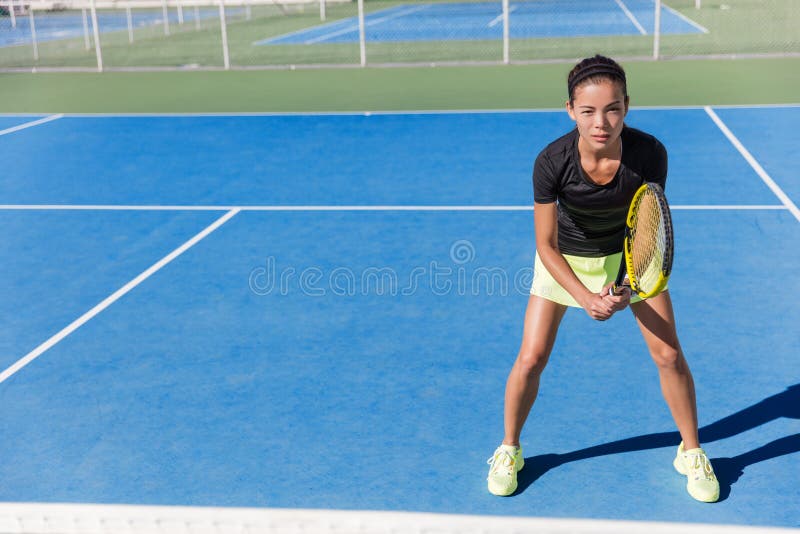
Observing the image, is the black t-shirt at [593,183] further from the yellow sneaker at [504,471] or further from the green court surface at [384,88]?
the green court surface at [384,88]

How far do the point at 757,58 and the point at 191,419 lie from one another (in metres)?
16.0

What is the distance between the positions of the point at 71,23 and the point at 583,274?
38.0 m

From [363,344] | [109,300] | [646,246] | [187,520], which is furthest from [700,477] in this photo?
[109,300]

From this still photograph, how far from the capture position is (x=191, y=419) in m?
4.92

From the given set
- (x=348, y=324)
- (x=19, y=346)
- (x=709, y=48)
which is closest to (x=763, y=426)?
(x=348, y=324)

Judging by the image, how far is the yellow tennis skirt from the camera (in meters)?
3.97

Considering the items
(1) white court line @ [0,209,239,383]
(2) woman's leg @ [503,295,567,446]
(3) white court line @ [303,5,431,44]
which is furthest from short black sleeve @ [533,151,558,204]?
(3) white court line @ [303,5,431,44]

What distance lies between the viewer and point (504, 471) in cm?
409

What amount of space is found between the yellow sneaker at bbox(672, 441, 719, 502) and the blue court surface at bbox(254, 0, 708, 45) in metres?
20.1

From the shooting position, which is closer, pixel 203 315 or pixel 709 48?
pixel 203 315

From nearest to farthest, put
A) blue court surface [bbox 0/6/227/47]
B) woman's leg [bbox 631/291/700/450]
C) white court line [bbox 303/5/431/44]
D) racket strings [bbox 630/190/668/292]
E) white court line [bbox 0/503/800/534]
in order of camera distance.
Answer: white court line [bbox 0/503/800/534]
racket strings [bbox 630/190/668/292]
woman's leg [bbox 631/291/700/450]
white court line [bbox 303/5/431/44]
blue court surface [bbox 0/6/227/47]

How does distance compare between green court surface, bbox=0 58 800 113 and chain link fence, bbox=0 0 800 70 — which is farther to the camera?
chain link fence, bbox=0 0 800 70

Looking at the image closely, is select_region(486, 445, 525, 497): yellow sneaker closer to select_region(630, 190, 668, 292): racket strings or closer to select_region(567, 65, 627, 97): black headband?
select_region(630, 190, 668, 292): racket strings

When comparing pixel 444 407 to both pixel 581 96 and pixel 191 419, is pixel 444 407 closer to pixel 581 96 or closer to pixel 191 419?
pixel 191 419
